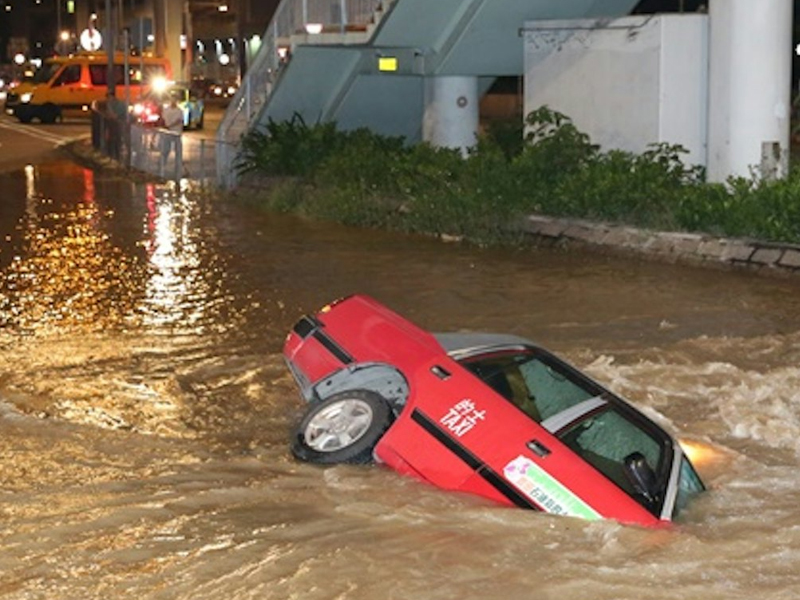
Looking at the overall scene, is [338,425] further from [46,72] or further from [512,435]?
[46,72]

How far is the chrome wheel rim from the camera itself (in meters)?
8.48

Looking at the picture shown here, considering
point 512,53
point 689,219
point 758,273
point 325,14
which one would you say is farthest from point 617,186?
point 325,14

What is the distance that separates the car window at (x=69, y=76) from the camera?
4822 centimetres

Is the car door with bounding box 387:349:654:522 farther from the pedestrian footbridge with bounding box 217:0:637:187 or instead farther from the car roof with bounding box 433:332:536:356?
the pedestrian footbridge with bounding box 217:0:637:187

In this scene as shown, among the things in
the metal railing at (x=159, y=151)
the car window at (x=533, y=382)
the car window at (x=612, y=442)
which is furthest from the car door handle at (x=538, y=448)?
the metal railing at (x=159, y=151)

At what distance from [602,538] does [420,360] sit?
4.89 ft

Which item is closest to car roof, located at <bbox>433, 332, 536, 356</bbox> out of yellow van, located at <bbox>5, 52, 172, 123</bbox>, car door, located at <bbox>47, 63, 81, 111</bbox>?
yellow van, located at <bbox>5, 52, 172, 123</bbox>

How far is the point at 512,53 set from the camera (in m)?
23.3

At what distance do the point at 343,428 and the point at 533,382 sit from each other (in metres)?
1.06

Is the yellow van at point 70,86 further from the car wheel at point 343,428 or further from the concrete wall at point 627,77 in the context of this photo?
the car wheel at point 343,428

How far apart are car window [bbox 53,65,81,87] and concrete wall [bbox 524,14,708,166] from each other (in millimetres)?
28801

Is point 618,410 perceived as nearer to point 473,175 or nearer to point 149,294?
point 149,294

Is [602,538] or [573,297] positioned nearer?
[602,538]

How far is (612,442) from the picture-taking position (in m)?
8.05
